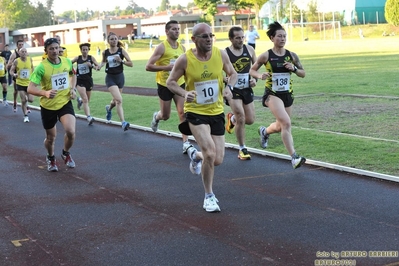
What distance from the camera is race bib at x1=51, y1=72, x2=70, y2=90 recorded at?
10289 mm

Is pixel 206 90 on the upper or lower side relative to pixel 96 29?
lower

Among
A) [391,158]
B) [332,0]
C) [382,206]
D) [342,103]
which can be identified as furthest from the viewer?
[332,0]

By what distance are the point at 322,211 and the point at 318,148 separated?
3.98 meters

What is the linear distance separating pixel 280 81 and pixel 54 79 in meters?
3.36

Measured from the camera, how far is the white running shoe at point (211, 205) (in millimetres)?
7578

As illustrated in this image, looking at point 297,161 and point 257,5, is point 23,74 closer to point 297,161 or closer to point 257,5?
point 297,161

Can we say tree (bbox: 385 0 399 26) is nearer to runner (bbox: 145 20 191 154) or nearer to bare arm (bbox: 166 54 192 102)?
runner (bbox: 145 20 191 154)

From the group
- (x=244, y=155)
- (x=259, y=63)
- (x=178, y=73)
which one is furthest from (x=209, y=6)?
(x=178, y=73)

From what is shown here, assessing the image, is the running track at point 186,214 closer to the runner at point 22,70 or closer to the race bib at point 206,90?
the race bib at point 206,90

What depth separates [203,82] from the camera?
780cm

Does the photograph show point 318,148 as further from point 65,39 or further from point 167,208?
point 65,39

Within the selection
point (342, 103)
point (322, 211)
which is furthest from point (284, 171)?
point (342, 103)

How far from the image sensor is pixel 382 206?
24.7ft

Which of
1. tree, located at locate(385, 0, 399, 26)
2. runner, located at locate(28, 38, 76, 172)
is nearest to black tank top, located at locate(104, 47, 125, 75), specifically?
runner, located at locate(28, 38, 76, 172)
